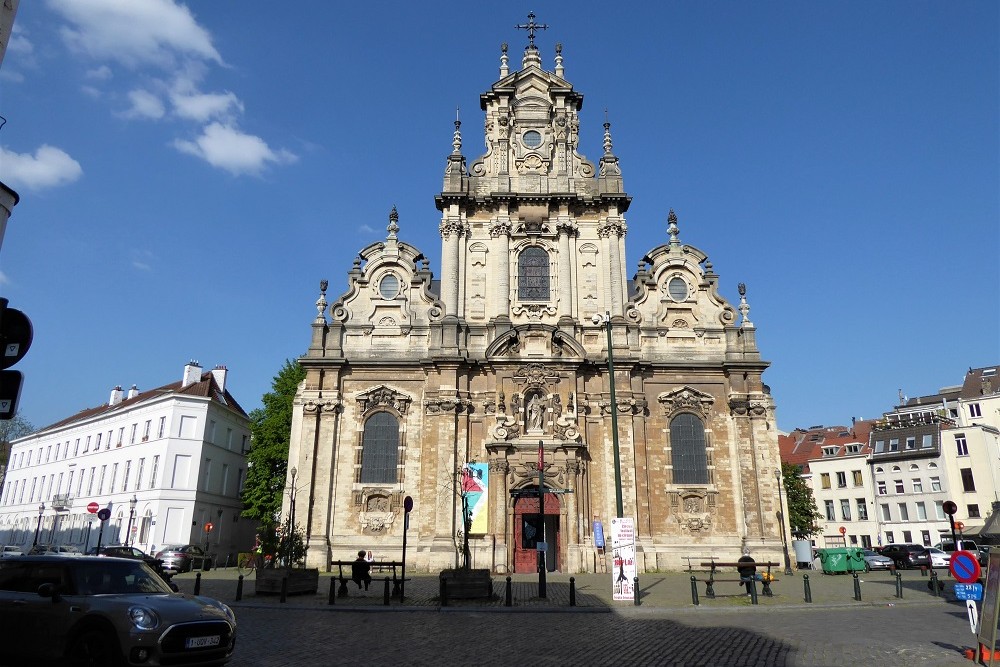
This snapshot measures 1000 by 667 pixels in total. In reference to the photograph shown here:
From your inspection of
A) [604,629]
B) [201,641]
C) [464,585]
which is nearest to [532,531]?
[464,585]

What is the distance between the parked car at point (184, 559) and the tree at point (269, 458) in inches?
167

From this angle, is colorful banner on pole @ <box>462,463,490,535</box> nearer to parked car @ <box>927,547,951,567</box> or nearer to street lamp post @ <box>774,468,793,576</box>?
street lamp post @ <box>774,468,793,576</box>

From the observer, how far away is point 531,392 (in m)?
29.8

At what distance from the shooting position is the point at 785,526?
93.4 ft

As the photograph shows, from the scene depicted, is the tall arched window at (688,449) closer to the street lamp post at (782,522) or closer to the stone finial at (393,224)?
the street lamp post at (782,522)

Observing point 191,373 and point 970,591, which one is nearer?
point 970,591

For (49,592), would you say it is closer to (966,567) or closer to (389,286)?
(966,567)

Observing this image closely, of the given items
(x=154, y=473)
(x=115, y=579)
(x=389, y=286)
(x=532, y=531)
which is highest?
(x=389, y=286)

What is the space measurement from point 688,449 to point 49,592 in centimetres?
2596

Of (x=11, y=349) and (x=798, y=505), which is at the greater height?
(x=798, y=505)

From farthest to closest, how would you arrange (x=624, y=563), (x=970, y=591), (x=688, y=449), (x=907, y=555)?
(x=907, y=555) < (x=688, y=449) < (x=624, y=563) < (x=970, y=591)

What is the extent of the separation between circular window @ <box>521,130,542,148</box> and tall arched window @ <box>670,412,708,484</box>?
51.0 ft

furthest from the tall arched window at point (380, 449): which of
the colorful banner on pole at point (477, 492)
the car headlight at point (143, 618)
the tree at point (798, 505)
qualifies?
the tree at point (798, 505)

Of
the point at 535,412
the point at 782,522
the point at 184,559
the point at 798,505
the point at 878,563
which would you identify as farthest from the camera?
the point at 798,505
